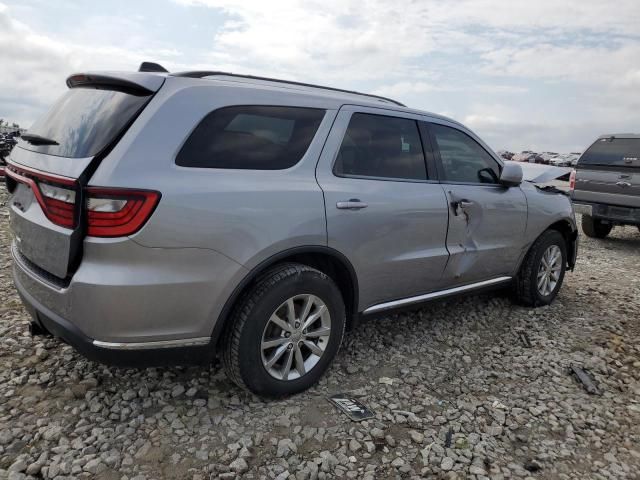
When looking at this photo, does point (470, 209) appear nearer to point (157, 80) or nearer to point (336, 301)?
point (336, 301)

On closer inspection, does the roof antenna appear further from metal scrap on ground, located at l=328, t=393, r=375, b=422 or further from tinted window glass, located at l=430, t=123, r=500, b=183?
metal scrap on ground, located at l=328, t=393, r=375, b=422

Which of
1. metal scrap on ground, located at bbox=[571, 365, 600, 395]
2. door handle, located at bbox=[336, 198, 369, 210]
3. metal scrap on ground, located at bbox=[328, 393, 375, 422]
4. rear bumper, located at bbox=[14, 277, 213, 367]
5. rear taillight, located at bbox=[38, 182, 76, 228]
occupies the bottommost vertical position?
metal scrap on ground, located at bbox=[571, 365, 600, 395]

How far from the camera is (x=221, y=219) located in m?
2.35

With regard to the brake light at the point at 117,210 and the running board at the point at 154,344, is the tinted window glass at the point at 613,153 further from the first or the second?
the brake light at the point at 117,210

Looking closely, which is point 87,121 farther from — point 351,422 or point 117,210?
point 351,422

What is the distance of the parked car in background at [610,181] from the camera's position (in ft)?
25.0

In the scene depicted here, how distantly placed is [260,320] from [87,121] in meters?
1.31

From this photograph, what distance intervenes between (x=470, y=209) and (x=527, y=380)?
1.28 m

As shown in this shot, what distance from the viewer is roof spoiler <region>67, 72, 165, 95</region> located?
7.87 feet

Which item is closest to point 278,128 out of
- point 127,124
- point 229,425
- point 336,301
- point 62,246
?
point 127,124

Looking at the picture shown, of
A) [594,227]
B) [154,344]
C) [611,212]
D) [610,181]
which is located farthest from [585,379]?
[594,227]

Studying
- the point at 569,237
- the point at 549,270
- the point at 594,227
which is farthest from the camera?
the point at 594,227

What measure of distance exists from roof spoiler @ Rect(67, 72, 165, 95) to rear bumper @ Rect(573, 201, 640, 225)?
762 centimetres

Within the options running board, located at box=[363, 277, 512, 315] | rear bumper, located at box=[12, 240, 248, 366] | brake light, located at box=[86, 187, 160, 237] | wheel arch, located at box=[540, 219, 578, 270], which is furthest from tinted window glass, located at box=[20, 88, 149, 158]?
wheel arch, located at box=[540, 219, 578, 270]
